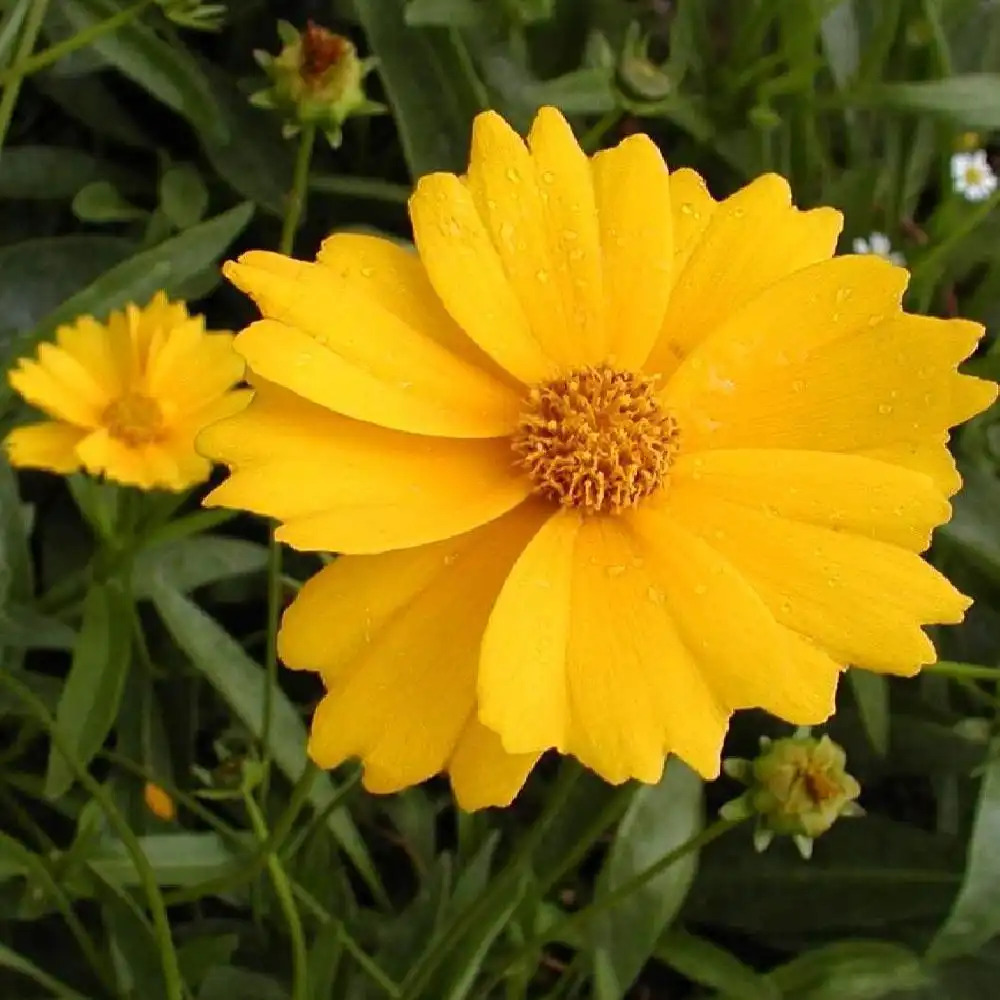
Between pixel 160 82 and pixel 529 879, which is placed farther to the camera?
pixel 160 82

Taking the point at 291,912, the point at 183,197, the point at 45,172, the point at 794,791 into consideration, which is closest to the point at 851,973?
the point at 794,791

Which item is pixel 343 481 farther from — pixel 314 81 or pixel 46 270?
pixel 46 270

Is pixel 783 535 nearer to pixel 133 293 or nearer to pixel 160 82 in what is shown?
pixel 133 293

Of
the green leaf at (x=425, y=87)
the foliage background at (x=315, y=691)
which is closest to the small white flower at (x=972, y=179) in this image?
the foliage background at (x=315, y=691)

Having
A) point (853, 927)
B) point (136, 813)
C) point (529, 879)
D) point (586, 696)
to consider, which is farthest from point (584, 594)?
point (853, 927)

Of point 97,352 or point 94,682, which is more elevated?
point 97,352

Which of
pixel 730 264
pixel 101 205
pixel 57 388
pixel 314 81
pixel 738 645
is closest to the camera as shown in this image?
pixel 738 645

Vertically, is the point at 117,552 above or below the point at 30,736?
above

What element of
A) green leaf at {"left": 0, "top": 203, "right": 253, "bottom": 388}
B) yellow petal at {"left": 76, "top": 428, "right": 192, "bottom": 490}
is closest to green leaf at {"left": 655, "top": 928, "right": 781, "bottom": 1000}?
yellow petal at {"left": 76, "top": 428, "right": 192, "bottom": 490}

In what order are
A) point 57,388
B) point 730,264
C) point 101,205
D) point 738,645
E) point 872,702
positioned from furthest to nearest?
point 101,205 < point 872,702 < point 57,388 < point 730,264 < point 738,645
